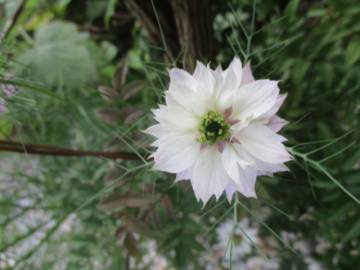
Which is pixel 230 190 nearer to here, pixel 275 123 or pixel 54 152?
pixel 275 123

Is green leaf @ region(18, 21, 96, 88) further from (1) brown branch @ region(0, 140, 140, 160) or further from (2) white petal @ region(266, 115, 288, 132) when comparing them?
(2) white petal @ region(266, 115, 288, 132)

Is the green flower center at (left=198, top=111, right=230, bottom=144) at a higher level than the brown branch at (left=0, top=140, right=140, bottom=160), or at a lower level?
higher

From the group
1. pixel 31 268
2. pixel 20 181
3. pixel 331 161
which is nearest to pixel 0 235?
pixel 31 268

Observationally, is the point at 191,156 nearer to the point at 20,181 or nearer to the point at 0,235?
the point at 0,235

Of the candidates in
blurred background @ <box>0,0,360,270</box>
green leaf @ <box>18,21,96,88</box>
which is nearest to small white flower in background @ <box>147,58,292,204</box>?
blurred background @ <box>0,0,360,270</box>

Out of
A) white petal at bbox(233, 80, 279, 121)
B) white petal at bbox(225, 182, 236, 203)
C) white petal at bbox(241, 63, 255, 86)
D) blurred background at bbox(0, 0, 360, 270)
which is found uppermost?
white petal at bbox(241, 63, 255, 86)

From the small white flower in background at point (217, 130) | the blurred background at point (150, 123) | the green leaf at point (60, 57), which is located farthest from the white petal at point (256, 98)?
the green leaf at point (60, 57)

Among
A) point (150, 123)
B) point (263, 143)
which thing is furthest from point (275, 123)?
point (150, 123)
